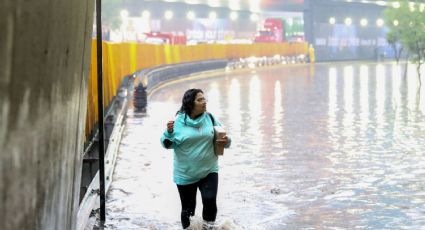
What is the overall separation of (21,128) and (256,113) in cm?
1844

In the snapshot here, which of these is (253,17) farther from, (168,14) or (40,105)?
(40,105)

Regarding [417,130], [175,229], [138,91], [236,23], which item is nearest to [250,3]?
[236,23]

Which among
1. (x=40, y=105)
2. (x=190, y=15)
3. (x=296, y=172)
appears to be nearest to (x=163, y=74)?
(x=296, y=172)

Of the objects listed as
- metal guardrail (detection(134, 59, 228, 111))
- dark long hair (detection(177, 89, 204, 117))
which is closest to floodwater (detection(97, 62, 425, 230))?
metal guardrail (detection(134, 59, 228, 111))

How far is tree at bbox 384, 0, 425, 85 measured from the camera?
128 ft

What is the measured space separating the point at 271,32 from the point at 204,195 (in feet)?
265

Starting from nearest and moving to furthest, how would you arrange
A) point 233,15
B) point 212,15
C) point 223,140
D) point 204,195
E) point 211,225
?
point 223,140 → point 204,195 → point 211,225 → point 212,15 → point 233,15

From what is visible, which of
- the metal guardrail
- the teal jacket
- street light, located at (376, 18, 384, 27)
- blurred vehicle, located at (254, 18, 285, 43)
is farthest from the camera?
street light, located at (376, 18, 384, 27)

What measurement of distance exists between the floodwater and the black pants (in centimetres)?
63

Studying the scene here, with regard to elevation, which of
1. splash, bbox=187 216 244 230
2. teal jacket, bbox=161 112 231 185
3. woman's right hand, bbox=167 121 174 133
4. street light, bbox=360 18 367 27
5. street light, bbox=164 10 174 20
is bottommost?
splash, bbox=187 216 244 230

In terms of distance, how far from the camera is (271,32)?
86.3m

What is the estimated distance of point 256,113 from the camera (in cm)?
2069

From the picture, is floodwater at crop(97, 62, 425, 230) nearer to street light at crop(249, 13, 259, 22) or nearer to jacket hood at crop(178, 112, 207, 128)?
jacket hood at crop(178, 112, 207, 128)

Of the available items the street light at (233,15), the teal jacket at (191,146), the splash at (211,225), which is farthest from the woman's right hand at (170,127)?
the street light at (233,15)
